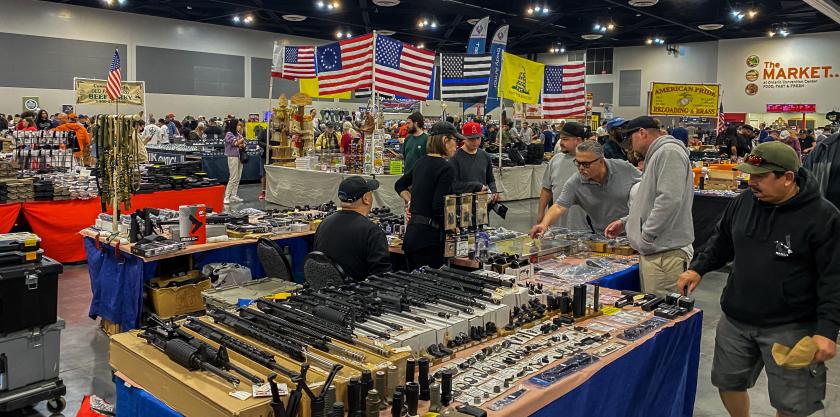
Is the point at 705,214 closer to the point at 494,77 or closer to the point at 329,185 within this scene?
the point at 494,77

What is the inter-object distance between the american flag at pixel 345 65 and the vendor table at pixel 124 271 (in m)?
4.29

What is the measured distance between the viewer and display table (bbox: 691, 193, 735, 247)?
869 centimetres

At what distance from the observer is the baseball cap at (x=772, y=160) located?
114 inches

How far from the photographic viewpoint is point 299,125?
1337cm

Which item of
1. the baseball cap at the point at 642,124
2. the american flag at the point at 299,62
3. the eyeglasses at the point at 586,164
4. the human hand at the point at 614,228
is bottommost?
the human hand at the point at 614,228

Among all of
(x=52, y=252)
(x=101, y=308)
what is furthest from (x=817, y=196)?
(x=52, y=252)

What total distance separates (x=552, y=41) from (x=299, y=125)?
17.8 meters

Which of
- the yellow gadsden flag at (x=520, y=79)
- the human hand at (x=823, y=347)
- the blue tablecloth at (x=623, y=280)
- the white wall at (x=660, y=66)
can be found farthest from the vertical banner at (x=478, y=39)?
the white wall at (x=660, y=66)

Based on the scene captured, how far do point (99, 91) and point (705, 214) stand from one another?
47.0ft

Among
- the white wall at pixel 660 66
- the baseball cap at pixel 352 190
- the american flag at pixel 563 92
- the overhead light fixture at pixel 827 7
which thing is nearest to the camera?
the baseball cap at pixel 352 190

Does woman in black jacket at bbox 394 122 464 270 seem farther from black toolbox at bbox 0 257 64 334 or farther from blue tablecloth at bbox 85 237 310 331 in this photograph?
black toolbox at bbox 0 257 64 334

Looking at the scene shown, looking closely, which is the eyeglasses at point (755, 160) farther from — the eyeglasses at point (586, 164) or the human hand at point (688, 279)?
the eyeglasses at point (586, 164)

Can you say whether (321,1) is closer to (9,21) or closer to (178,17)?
(178,17)

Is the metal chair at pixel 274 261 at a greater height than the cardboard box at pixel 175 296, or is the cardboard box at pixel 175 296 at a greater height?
the metal chair at pixel 274 261
